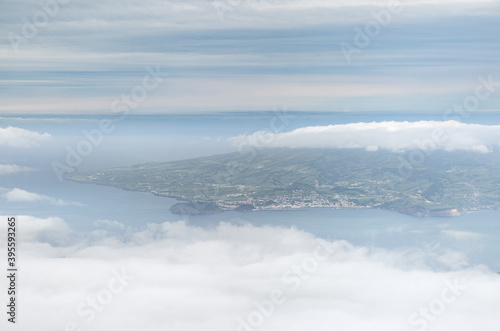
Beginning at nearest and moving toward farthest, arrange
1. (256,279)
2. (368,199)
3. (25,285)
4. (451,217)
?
(25,285) < (256,279) < (451,217) < (368,199)

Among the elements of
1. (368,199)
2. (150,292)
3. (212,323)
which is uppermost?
(368,199)

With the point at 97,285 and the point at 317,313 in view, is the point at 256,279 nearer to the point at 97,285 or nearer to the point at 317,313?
the point at 317,313

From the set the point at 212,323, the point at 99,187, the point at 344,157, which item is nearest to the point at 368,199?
the point at 344,157

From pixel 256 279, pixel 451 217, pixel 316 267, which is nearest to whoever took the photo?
pixel 256 279

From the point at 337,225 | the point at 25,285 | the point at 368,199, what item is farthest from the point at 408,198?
the point at 25,285

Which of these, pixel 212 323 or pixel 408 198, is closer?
pixel 212 323

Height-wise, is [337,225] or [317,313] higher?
[337,225]
